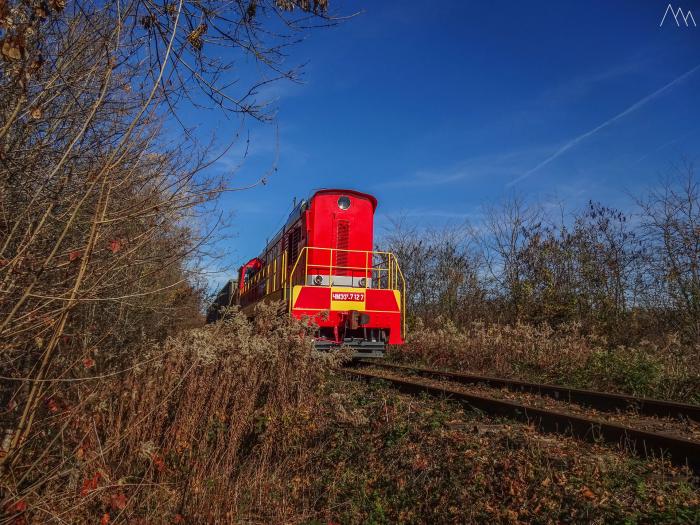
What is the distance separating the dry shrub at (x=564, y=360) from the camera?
8.73m

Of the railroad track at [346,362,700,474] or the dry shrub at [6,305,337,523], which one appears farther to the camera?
the railroad track at [346,362,700,474]

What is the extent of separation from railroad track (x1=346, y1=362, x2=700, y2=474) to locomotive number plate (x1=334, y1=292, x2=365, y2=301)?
1.87 meters

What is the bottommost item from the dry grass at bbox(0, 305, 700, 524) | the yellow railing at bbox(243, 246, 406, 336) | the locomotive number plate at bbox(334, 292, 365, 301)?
the dry grass at bbox(0, 305, 700, 524)

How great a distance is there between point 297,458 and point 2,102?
12.4 ft

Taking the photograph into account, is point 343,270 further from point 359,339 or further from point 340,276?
point 359,339

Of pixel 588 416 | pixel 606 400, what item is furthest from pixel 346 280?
pixel 588 416

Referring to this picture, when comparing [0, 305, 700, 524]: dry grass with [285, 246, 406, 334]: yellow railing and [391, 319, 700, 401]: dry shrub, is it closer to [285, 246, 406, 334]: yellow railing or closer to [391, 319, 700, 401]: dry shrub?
[391, 319, 700, 401]: dry shrub

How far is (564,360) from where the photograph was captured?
419 inches

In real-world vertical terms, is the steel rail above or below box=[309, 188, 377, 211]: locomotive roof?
below

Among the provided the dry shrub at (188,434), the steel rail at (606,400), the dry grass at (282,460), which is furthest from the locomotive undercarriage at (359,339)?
the dry grass at (282,460)

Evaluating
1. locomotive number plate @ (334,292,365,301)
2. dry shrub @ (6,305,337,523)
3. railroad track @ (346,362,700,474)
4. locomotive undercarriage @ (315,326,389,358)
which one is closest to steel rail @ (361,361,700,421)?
railroad track @ (346,362,700,474)

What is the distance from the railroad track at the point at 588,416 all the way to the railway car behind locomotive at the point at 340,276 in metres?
1.60

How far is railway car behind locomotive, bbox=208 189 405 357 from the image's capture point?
36.9ft

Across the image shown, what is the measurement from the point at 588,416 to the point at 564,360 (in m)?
4.08
